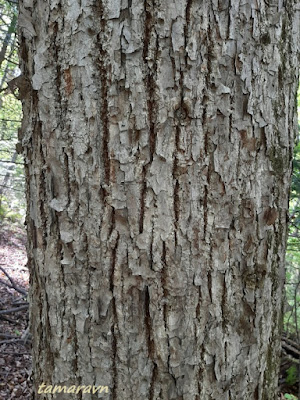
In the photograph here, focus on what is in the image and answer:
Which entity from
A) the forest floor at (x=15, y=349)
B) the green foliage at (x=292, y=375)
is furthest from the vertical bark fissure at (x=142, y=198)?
the green foliage at (x=292, y=375)

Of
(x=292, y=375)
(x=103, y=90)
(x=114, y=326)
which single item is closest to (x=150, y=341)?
(x=114, y=326)

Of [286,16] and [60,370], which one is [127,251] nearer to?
[60,370]

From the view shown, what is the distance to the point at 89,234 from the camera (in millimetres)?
957

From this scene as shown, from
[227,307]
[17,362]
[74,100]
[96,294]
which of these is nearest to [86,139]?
[74,100]

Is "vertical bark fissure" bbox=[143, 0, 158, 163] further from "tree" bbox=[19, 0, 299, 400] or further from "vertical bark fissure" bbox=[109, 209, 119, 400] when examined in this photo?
"vertical bark fissure" bbox=[109, 209, 119, 400]

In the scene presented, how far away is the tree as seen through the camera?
896mm

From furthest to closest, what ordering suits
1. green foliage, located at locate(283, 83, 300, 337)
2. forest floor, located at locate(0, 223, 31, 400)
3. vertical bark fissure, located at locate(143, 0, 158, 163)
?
1. green foliage, located at locate(283, 83, 300, 337)
2. forest floor, located at locate(0, 223, 31, 400)
3. vertical bark fissure, located at locate(143, 0, 158, 163)

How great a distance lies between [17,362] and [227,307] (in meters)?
3.74

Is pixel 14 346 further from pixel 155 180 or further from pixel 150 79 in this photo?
pixel 150 79

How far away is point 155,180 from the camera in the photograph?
3.01ft

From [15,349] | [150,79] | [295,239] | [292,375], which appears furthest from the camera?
[295,239]

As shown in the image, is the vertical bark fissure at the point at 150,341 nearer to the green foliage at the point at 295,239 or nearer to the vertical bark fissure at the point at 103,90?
the vertical bark fissure at the point at 103,90

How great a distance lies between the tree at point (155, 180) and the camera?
90cm

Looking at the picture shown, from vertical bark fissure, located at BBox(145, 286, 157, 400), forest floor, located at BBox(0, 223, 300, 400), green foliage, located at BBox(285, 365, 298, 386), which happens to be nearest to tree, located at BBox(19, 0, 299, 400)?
vertical bark fissure, located at BBox(145, 286, 157, 400)
